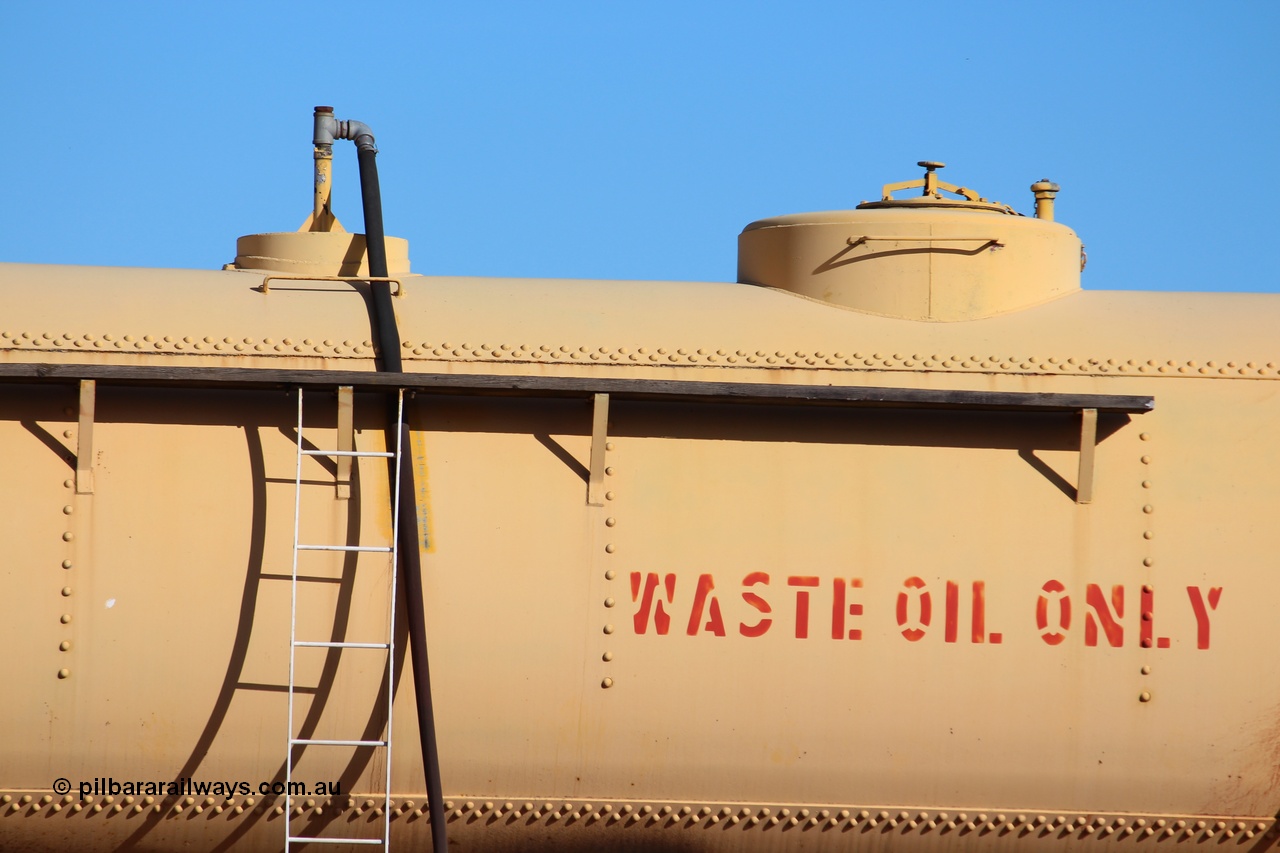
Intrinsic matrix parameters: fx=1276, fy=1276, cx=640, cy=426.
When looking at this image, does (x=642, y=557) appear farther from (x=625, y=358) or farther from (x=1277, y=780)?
(x=1277, y=780)

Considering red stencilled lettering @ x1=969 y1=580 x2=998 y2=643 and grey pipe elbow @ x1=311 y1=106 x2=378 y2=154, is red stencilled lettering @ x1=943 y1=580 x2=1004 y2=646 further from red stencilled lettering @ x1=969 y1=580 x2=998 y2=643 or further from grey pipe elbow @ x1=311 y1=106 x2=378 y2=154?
grey pipe elbow @ x1=311 y1=106 x2=378 y2=154

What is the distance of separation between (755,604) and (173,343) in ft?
9.64

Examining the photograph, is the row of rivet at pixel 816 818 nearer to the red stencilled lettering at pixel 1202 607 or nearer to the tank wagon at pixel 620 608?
the tank wagon at pixel 620 608

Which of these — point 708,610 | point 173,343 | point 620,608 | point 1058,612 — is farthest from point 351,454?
point 1058,612

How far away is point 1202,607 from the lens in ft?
18.8

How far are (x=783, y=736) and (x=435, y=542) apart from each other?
1790 mm

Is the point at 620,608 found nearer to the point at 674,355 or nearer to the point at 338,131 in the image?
the point at 674,355

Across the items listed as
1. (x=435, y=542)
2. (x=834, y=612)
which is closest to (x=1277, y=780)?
(x=834, y=612)

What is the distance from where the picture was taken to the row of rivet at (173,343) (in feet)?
19.3

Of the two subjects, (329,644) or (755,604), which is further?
(755,604)

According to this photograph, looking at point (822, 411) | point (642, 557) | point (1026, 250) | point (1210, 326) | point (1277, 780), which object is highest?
point (1026, 250)

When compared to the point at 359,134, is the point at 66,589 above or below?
below

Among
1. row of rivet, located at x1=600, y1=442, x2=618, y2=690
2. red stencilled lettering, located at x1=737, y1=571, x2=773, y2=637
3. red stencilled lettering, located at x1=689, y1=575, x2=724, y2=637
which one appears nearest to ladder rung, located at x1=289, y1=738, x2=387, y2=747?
row of rivet, located at x1=600, y1=442, x2=618, y2=690

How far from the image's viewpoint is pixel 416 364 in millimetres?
5961
